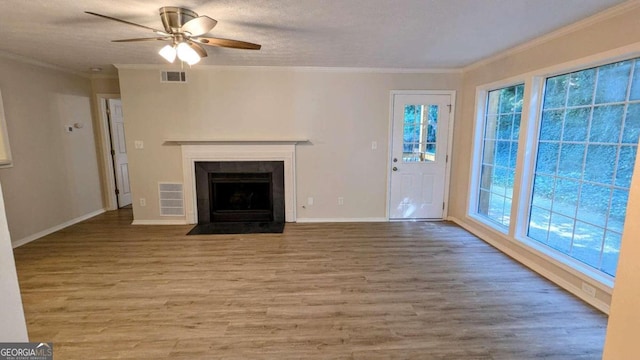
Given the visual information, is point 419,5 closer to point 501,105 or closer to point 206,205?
point 501,105

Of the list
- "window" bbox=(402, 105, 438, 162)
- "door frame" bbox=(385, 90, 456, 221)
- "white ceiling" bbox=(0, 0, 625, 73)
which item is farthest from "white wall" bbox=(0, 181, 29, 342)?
"window" bbox=(402, 105, 438, 162)

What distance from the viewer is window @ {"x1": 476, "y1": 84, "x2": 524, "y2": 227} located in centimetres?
354

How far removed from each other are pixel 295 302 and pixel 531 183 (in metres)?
2.78

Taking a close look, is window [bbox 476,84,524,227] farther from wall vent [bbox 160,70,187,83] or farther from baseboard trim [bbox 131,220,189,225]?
baseboard trim [bbox 131,220,189,225]

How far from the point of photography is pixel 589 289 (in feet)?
8.10

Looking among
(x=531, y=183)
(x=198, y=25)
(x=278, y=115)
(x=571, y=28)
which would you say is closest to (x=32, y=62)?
(x=278, y=115)

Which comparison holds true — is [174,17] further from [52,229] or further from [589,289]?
[589,289]

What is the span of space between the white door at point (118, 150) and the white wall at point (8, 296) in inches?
209

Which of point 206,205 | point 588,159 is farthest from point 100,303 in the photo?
point 588,159

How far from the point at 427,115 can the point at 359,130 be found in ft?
3.46

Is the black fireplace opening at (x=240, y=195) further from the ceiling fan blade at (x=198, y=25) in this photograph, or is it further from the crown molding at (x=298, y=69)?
the ceiling fan blade at (x=198, y=25)

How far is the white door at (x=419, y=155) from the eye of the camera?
4441 mm

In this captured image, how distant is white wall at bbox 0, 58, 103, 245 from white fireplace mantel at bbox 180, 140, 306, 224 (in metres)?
1.60

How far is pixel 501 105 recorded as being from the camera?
378 cm
